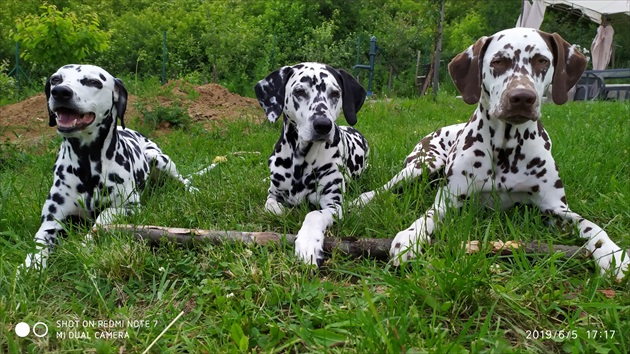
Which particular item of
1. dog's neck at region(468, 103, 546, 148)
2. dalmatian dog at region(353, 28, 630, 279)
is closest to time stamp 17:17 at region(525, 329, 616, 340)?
dalmatian dog at region(353, 28, 630, 279)

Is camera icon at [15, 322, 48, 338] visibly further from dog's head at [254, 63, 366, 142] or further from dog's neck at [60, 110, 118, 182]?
dog's head at [254, 63, 366, 142]

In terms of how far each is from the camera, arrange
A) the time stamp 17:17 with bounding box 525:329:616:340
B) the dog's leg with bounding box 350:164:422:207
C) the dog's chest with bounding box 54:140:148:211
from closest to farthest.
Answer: the time stamp 17:17 with bounding box 525:329:616:340
the dog's chest with bounding box 54:140:148:211
the dog's leg with bounding box 350:164:422:207

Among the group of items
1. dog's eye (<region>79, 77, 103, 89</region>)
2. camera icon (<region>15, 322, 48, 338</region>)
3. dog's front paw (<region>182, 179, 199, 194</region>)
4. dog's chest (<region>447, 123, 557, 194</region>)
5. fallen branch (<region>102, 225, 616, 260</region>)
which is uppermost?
dog's eye (<region>79, 77, 103, 89</region>)

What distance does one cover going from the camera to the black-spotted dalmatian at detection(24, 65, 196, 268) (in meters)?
3.60

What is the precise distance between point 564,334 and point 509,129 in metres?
1.66

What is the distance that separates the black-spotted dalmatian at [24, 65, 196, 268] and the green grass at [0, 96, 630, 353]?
0.67 feet

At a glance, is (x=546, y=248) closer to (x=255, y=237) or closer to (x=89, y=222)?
(x=255, y=237)

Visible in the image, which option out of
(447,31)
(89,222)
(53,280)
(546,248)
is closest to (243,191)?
(89,222)

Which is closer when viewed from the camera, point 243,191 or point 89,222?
point 89,222

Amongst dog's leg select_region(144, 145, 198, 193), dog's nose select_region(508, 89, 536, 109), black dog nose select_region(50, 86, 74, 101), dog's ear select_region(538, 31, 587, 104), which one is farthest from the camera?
dog's leg select_region(144, 145, 198, 193)

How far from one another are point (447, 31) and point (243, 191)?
3052 cm

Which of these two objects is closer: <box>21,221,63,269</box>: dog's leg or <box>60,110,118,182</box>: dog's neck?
<box>21,221,63,269</box>: dog's leg

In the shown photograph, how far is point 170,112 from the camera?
8.03 m

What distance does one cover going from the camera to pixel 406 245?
9.57 ft
